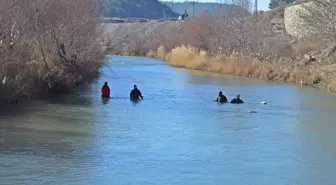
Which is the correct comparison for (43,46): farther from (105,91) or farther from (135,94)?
(135,94)

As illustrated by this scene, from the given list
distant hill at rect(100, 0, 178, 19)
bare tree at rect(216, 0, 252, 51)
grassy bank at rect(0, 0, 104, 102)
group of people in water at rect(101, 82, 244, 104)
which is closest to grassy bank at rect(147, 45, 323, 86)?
bare tree at rect(216, 0, 252, 51)

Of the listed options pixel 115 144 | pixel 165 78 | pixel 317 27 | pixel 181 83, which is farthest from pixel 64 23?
pixel 317 27

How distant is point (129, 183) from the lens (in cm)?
1241

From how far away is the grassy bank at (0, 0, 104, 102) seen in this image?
24.5 meters

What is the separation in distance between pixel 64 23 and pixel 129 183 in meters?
18.2

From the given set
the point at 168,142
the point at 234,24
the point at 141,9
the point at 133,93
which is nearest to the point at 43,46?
the point at 133,93

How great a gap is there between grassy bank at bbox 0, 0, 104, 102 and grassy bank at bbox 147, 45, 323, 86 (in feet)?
41.6

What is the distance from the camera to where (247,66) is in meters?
45.3

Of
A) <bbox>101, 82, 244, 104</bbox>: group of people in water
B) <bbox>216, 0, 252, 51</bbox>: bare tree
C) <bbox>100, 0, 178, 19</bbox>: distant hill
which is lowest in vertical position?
<bbox>101, 82, 244, 104</bbox>: group of people in water

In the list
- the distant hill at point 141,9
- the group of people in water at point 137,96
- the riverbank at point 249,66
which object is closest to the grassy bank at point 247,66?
the riverbank at point 249,66

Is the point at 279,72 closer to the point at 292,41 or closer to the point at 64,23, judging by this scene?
the point at 64,23

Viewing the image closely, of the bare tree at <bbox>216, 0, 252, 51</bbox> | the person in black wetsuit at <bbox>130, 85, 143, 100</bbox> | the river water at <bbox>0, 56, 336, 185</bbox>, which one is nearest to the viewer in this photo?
the river water at <bbox>0, 56, 336, 185</bbox>

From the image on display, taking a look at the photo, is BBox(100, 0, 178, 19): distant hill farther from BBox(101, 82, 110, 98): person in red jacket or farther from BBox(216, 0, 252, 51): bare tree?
BBox(101, 82, 110, 98): person in red jacket

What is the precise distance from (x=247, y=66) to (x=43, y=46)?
19.9 meters
